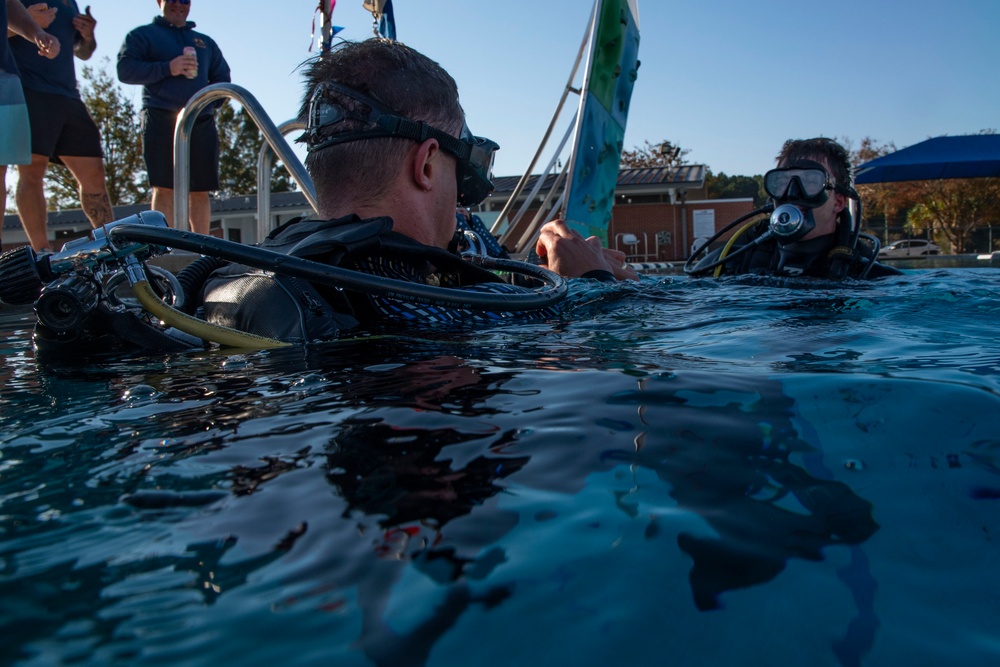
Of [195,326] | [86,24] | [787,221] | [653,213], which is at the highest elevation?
[653,213]

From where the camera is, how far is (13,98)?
396 centimetres

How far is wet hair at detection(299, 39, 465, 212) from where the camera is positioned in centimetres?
240

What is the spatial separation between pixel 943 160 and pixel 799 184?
1173 centimetres

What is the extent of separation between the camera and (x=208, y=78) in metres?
5.34

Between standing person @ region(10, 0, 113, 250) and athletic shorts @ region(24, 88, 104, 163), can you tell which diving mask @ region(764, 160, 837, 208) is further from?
standing person @ region(10, 0, 113, 250)

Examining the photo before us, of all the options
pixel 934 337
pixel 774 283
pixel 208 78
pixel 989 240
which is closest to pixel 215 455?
pixel 934 337

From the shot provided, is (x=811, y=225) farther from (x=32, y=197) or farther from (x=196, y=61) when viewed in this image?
(x=32, y=197)

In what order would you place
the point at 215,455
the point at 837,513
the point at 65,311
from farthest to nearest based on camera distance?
1. the point at 65,311
2. the point at 215,455
3. the point at 837,513

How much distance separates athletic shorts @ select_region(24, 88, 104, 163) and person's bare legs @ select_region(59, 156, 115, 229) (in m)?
0.06

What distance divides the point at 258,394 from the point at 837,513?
108cm

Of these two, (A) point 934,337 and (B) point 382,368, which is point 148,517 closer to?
(B) point 382,368

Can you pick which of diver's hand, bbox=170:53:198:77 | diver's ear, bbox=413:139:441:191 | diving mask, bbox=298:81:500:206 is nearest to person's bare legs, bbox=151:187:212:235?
diver's hand, bbox=170:53:198:77

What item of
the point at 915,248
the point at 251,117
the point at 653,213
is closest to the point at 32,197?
the point at 251,117

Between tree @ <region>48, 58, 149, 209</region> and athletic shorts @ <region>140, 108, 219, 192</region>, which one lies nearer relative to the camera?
athletic shorts @ <region>140, 108, 219, 192</region>
